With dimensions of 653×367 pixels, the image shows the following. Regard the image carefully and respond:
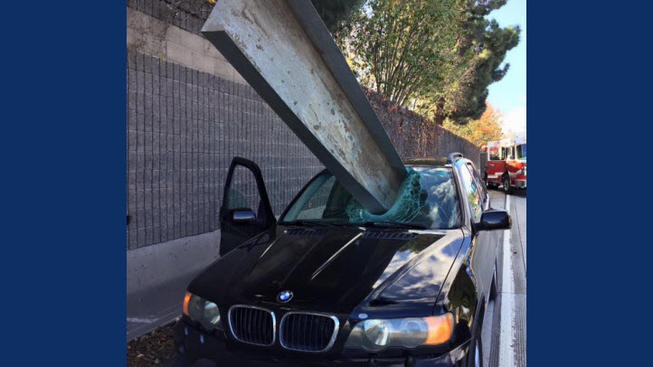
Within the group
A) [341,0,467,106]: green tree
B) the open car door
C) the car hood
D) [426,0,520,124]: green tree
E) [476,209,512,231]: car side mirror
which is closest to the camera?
the car hood

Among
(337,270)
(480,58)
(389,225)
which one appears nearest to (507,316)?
(389,225)

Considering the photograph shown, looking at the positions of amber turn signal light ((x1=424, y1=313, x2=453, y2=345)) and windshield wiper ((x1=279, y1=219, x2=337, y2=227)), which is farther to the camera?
windshield wiper ((x1=279, y1=219, x2=337, y2=227))

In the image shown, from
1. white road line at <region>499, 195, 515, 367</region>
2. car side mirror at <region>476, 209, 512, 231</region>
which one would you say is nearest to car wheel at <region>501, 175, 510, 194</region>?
white road line at <region>499, 195, 515, 367</region>

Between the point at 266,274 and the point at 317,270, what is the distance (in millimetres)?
302

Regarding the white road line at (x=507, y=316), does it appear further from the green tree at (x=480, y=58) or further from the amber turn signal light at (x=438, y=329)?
the green tree at (x=480, y=58)

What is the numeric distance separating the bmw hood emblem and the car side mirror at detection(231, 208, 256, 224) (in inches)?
54.4

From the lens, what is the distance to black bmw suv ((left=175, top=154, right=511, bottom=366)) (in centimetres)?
246

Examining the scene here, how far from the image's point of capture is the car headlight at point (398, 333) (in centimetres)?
244

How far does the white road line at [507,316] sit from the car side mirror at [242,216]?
224cm

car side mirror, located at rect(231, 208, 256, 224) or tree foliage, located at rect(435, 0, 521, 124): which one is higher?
tree foliage, located at rect(435, 0, 521, 124)

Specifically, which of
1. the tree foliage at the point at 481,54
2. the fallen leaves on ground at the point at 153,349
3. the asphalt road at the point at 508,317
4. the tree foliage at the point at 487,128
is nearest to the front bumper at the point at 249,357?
the fallen leaves on ground at the point at 153,349

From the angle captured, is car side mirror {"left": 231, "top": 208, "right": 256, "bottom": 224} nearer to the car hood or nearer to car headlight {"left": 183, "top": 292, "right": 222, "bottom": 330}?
the car hood

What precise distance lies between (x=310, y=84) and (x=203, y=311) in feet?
5.12

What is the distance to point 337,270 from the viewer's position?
9.63 feet
